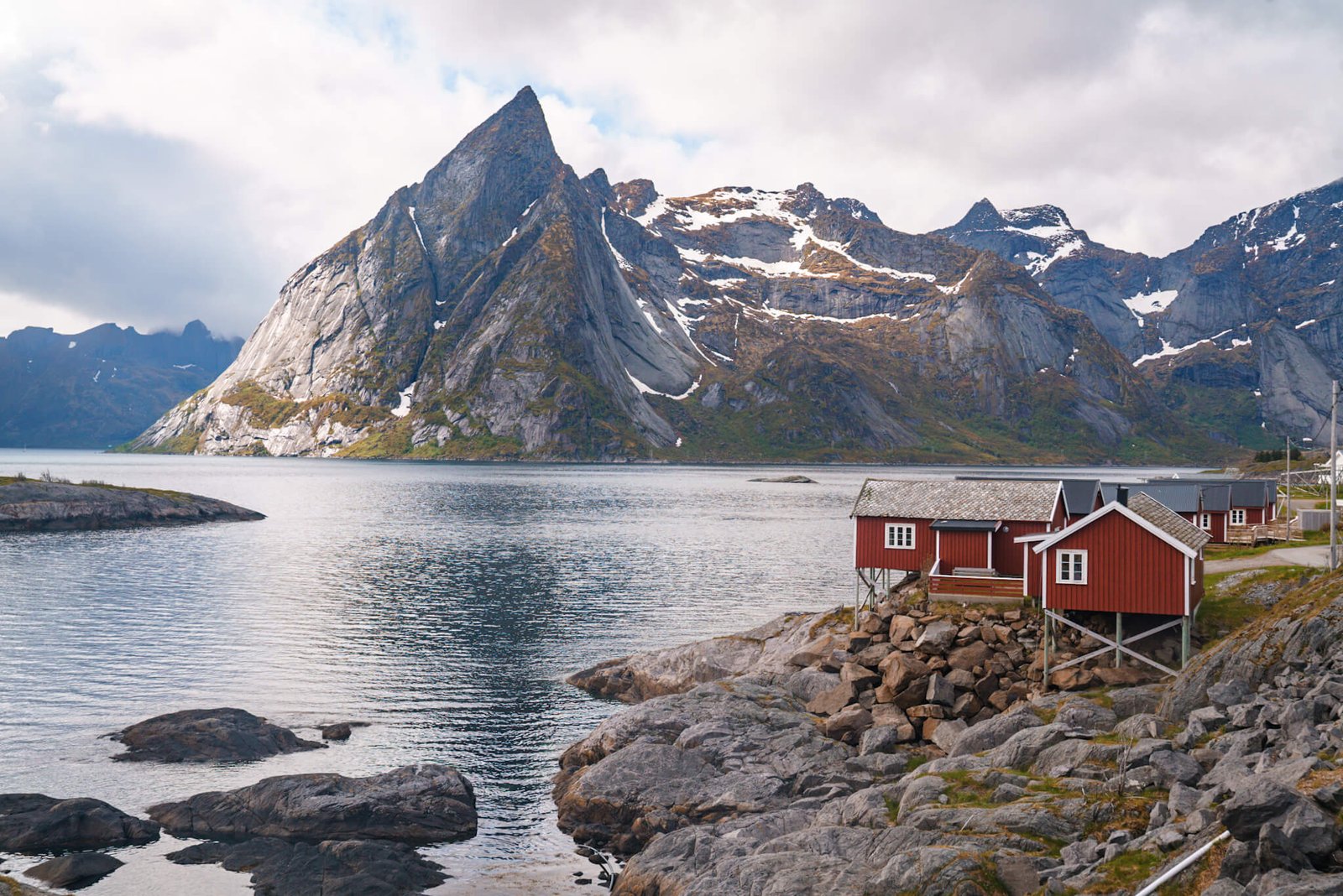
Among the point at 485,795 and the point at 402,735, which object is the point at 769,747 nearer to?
the point at 485,795

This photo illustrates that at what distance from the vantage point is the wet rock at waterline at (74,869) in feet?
88.2

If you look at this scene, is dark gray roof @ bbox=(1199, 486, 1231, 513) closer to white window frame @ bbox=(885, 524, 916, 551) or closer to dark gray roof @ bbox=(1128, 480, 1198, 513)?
dark gray roof @ bbox=(1128, 480, 1198, 513)

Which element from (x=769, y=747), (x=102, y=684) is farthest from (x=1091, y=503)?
→ (x=102, y=684)

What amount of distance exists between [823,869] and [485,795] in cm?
1618

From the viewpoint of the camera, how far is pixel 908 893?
2047 cm

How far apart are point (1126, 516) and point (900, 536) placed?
14761 millimetres

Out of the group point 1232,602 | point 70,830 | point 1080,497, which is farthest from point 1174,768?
point 70,830

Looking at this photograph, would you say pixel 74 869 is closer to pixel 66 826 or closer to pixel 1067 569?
pixel 66 826

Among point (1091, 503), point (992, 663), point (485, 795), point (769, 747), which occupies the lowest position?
point (485, 795)

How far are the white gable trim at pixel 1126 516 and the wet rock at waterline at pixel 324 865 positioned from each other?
26461 millimetres

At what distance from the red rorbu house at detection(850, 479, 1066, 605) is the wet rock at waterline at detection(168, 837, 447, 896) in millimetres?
28121

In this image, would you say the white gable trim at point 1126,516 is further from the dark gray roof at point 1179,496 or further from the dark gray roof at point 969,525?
the dark gray roof at point 1179,496

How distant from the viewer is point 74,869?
89.5 ft

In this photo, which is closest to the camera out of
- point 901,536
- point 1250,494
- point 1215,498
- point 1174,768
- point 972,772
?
point 1174,768
